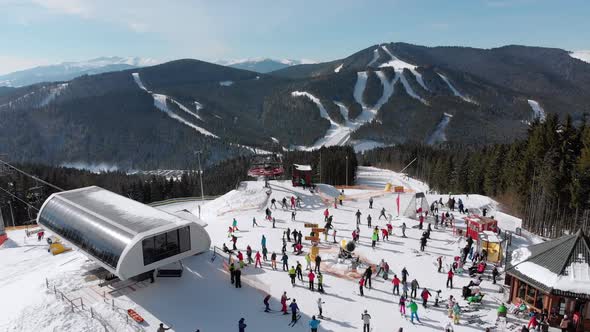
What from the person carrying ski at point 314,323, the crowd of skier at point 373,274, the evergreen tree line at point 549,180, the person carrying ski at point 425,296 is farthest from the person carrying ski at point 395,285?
the evergreen tree line at point 549,180

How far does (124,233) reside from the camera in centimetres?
2338

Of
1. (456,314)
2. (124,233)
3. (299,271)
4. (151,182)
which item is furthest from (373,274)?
(151,182)

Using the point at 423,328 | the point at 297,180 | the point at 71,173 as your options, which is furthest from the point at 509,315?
the point at 71,173

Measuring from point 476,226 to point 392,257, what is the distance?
8.97 metres

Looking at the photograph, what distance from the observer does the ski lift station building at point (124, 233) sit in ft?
74.2

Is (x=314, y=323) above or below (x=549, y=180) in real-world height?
below

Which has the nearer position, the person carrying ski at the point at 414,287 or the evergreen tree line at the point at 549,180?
the person carrying ski at the point at 414,287

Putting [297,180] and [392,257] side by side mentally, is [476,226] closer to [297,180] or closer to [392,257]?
[392,257]

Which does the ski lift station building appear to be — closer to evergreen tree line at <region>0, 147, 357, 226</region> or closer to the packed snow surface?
the packed snow surface

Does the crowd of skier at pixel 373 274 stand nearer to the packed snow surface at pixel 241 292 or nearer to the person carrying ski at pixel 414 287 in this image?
the person carrying ski at pixel 414 287

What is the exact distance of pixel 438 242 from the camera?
33.1 m

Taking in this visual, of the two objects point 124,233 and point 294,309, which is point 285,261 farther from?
point 124,233

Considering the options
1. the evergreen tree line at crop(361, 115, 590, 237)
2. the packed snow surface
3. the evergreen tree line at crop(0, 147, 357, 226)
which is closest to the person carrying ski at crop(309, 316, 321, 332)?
the packed snow surface

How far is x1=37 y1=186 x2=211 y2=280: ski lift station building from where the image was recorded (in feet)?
74.2
